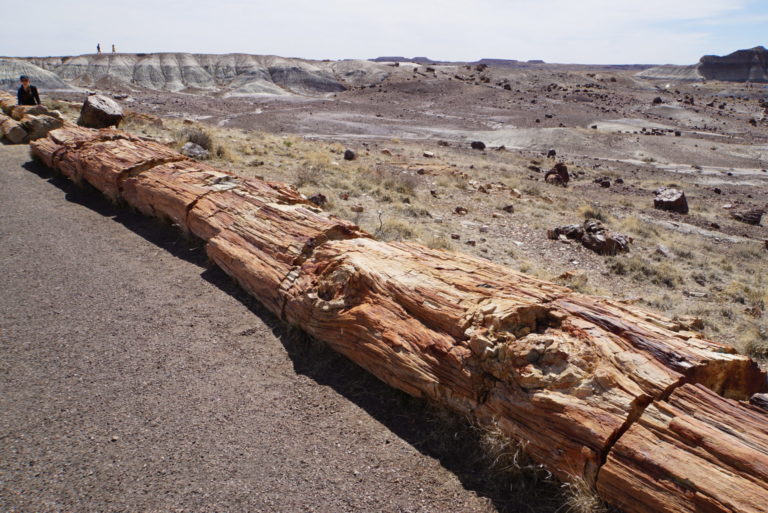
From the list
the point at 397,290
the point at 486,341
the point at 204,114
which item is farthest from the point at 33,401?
the point at 204,114

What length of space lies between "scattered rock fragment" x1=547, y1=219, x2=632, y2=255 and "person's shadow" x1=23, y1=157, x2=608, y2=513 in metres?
7.81

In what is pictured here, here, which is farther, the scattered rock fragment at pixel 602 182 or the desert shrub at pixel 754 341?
the scattered rock fragment at pixel 602 182

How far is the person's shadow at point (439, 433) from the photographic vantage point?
11.6 ft

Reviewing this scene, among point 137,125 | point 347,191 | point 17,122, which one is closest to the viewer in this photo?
point 347,191

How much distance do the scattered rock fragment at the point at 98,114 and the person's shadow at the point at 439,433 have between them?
11603mm

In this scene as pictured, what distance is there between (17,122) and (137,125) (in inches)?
150

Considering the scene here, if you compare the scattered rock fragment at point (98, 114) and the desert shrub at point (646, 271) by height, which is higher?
the scattered rock fragment at point (98, 114)

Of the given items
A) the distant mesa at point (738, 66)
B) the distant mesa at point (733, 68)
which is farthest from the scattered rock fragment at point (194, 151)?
the distant mesa at point (738, 66)

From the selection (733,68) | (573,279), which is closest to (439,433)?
(573,279)

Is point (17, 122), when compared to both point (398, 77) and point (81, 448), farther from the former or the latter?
point (398, 77)

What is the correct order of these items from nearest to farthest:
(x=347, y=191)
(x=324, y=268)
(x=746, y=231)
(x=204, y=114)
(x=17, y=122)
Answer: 1. (x=324, y=268)
2. (x=347, y=191)
3. (x=17, y=122)
4. (x=746, y=231)
5. (x=204, y=114)

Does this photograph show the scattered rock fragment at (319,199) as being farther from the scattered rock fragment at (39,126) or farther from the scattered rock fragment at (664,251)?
the scattered rock fragment at (664,251)

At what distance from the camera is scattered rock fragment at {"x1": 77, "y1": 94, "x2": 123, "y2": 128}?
48.3 ft

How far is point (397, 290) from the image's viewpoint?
4.77 m
